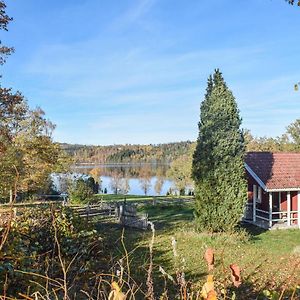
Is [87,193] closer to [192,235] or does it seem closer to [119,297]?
[192,235]

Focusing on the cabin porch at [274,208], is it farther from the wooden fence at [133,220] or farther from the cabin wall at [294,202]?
the wooden fence at [133,220]

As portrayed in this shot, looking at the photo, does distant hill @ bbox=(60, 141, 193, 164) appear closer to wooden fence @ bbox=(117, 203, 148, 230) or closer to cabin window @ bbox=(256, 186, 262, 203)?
cabin window @ bbox=(256, 186, 262, 203)

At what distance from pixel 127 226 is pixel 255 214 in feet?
22.8

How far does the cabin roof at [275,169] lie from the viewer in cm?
1795

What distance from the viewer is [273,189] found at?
57.4ft

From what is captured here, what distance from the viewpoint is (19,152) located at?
786 inches

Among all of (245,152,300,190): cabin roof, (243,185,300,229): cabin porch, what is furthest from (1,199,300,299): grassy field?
(245,152,300,190): cabin roof

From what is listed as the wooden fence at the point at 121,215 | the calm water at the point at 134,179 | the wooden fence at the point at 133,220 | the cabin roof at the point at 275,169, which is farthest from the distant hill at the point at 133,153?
the wooden fence at the point at 133,220

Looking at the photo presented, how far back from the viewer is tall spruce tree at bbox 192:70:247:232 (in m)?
15.0

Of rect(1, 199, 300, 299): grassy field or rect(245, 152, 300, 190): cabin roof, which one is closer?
rect(1, 199, 300, 299): grassy field

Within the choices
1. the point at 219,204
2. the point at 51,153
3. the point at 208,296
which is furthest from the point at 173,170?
the point at 208,296

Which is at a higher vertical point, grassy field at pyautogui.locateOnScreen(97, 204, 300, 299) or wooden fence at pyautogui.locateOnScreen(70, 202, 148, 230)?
wooden fence at pyautogui.locateOnScreen(70, 202, 148, 230)

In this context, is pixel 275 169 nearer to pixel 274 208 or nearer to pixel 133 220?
pixel 274 208

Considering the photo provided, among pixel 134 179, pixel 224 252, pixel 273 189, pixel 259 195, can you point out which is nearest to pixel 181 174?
pixel 259 195
